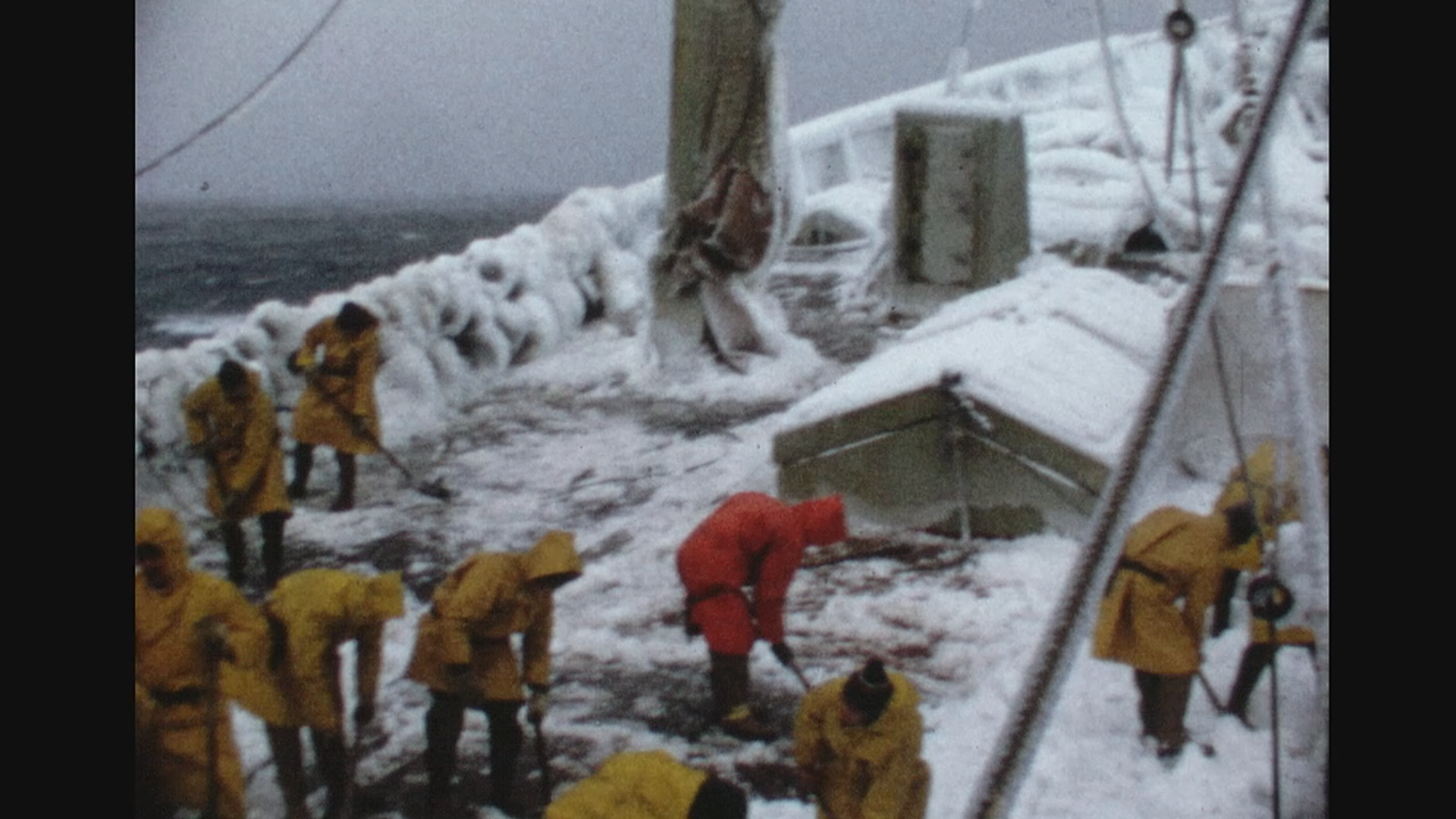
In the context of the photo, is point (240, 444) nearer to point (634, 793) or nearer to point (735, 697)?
point (735, 697)

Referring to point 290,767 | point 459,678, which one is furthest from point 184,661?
point 459,678

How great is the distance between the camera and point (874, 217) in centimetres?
1449

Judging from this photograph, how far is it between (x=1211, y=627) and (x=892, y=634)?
4.46 feet

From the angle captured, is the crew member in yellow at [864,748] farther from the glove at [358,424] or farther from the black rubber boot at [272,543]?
the glove at [358,424]

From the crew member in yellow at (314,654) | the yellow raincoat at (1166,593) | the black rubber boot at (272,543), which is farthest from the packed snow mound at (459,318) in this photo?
the yellow raincoat at (1166,593)

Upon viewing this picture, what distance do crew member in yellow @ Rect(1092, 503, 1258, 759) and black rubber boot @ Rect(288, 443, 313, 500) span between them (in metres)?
4.87

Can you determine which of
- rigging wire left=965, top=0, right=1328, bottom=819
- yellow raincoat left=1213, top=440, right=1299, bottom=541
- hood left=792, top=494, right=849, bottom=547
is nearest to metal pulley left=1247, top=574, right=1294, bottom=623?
yellow raincoat left=1213, top=440, right=1299, bottom=541

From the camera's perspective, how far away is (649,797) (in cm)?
306

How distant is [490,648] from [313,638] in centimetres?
58

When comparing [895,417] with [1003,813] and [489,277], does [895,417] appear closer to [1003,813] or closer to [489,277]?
[1003,813]

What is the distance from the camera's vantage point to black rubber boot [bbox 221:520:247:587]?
658 cm

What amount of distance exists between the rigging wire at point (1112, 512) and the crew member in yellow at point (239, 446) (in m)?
4.74


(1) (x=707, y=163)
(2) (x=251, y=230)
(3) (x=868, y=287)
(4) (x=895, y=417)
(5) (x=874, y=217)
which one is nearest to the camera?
(4) (x=895, y=417)

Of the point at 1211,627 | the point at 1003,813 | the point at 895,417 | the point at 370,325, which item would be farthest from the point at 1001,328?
the point at 1003,813
